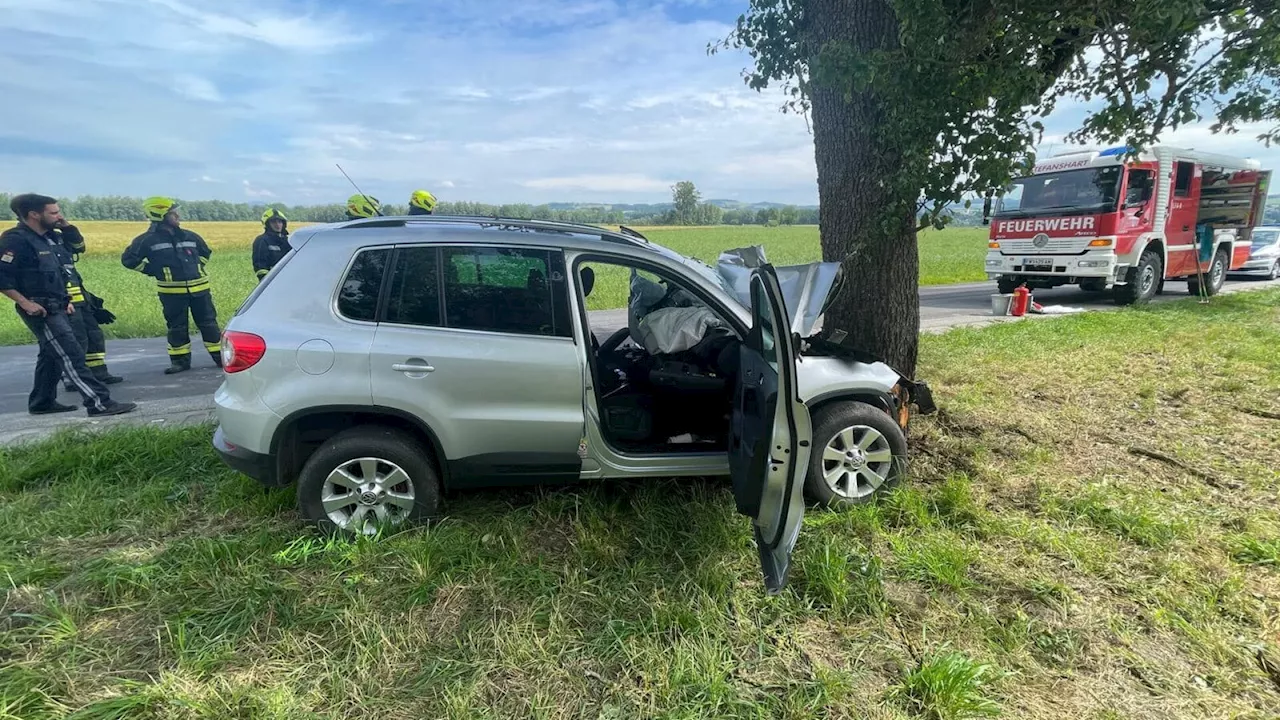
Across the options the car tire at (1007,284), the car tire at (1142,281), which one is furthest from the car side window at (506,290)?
the car tire at (1142,281)

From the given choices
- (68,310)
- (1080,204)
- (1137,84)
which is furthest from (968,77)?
(1080,204)

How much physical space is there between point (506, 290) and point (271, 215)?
21.2ft

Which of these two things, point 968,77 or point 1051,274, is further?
point 1051,274

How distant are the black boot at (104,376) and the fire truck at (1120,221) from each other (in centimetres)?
1204

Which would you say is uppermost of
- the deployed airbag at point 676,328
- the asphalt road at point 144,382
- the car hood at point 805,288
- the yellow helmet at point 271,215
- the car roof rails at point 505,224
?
the yellow helmet at point 271,215

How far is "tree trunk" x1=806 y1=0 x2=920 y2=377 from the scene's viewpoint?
3.72 m

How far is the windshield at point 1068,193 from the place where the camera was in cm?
1029

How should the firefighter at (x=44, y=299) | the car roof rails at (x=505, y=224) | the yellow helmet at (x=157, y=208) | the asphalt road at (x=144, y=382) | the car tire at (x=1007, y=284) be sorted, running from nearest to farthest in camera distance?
the car roof rails at (x=505, y=224) < the firefighter at (x=44, y=299) < the asphalt road at (x=144, y=382) < the yellow helmet at (x=157, y=208) < the car tire at (x=1007, y=284)

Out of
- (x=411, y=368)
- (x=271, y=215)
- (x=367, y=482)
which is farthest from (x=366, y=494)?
(x=271, y=215)

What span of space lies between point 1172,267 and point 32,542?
1598 centimetres

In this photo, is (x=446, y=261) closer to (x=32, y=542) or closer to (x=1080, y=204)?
(x=32, y=542)

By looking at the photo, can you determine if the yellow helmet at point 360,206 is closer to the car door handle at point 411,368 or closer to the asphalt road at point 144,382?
the asphalt road at point 144,382

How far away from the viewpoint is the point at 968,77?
3.28 metres

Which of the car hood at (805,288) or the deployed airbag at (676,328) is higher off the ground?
the car hood at (805,288)
